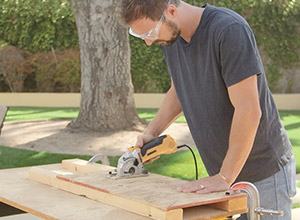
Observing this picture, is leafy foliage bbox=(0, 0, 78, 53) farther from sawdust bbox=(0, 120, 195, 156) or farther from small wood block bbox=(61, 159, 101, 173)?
small wood block bbox=(61, 159, 101, 173)

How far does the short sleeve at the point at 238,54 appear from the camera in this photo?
235 centimetres

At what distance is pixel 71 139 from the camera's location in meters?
8.95

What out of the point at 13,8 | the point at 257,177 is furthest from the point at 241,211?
the point at 13,8

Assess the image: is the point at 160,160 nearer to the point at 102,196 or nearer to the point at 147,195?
the point at 102,196

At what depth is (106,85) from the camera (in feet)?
31.0

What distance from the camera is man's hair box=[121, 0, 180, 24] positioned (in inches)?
92.4

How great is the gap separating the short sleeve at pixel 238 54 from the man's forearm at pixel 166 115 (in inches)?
25.4

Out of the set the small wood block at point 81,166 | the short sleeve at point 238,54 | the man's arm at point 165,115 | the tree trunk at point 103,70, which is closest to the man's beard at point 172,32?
the short sleeve at point 238,54

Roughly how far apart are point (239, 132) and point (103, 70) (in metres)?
7.23

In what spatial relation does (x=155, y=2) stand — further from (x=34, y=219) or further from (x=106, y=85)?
(x=106, y=85)

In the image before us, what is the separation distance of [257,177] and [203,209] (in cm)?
44

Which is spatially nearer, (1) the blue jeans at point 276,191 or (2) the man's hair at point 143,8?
(2) the man's hair at point 143,8

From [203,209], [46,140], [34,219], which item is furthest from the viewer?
[46,140]

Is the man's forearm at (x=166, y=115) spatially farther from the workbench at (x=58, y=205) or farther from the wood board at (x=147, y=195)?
the workbench at (x=58, y=205)
